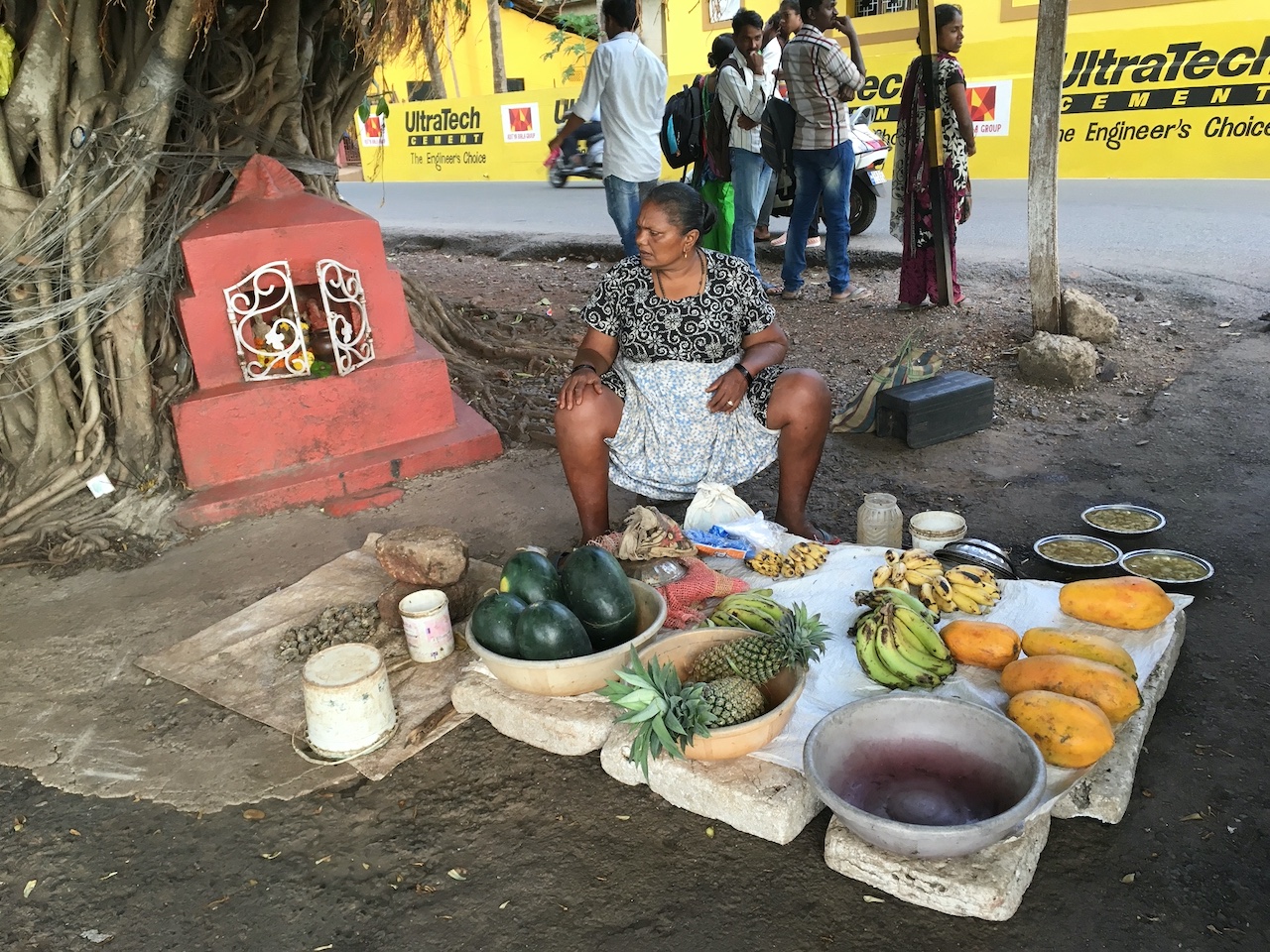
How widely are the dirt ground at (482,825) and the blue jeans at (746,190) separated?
355cm

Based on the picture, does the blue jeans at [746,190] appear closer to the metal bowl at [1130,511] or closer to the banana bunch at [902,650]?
the metal bowl at [1130,511]

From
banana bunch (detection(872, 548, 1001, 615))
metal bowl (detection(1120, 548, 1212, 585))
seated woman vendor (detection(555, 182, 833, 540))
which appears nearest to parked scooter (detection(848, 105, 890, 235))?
seated woman vendor (detection(555, 182, 833, 540))

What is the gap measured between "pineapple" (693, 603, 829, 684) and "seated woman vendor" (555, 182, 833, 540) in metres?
1.04

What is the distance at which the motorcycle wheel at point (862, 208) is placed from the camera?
342 inches

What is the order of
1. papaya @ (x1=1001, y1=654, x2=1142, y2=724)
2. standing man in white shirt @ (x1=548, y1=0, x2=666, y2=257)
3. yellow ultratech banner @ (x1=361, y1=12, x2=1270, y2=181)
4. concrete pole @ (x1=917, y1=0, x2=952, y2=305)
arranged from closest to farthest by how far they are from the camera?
1. papaya @ (x1=1001, y1=654, x2=1142, y2=724)
2. concrete pole @ (x1=917, y1=0, x2=952, y2=305)
3. standing man in white shirt @ (x1=548, y1=0, x2=666, y2=257)
4. yellow ultratech banner @ (x1=361, y1=12, x2=1270, y2=181)

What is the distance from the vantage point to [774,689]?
7.68ft

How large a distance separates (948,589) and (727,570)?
73 cm

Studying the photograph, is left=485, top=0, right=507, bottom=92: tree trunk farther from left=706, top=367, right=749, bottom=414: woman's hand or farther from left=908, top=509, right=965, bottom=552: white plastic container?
left=908, top=509, right=965, bottom=552: white plastic container

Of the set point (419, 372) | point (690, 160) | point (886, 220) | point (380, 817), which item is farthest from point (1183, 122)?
point (380, 817)

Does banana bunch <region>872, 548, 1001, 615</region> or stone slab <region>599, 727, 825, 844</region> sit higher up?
banana bunch <region>872, 548, 1001, 615</region>

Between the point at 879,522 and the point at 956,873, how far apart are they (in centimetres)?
158

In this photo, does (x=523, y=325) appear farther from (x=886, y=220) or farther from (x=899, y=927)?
(x=899, y=927)

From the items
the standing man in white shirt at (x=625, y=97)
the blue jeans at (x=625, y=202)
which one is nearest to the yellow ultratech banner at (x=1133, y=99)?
the blue jeans at (x=625, y=202)

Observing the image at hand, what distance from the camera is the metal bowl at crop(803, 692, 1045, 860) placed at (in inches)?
76.5
